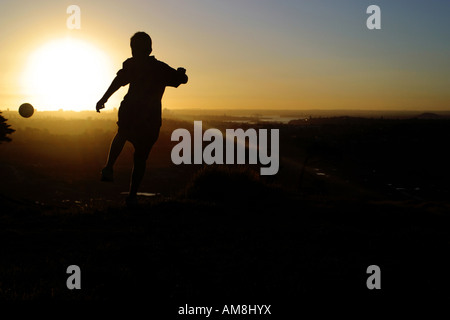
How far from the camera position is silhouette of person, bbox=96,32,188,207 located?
720 cm

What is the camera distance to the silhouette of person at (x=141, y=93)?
7199 millimetres

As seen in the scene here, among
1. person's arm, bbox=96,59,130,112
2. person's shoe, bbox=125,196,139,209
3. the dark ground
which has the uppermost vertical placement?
person's arm, bbox=96,59,130,112

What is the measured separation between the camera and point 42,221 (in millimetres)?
6957

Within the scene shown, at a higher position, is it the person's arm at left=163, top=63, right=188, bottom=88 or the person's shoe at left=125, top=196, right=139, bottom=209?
the person's arm at left=163, top=63, right=188, bottom=88

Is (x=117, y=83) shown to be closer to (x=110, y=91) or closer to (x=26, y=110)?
(x=110, y=91)

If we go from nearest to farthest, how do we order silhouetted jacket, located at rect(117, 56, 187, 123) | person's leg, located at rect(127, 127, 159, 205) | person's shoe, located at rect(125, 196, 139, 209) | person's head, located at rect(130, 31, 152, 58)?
1. silhouetted jacket, located at rect(117, 56, 187, 123)
2. person's head, located at rect(130, 31, 152, 58)
3. person's leg, located at rect(127, 127, 159, 205)
4. person's shoe, located at rect(125, 196, 139, 209)

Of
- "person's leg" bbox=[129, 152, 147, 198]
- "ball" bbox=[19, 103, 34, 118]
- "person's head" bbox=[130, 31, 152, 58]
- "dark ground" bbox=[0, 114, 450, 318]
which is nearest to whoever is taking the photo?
"dark ground" bbox=[0, 114, 450, 318]

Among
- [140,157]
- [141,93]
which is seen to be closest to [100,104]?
[141,93]

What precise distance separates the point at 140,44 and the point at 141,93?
855 mm

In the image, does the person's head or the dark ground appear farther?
the person's head

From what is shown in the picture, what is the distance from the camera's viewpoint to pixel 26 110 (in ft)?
28.1

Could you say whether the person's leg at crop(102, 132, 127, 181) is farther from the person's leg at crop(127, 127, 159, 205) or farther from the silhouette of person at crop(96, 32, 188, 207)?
the person's leg at crop(127, 127, 159, 205)

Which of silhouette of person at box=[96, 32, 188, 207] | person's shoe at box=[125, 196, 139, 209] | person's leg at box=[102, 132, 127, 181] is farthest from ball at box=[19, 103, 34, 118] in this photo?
person's shoe at box=[125, 196, 139, 209]
